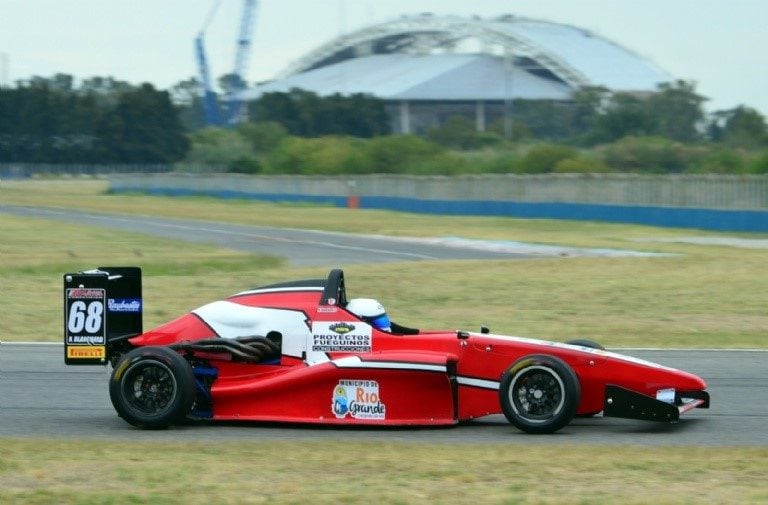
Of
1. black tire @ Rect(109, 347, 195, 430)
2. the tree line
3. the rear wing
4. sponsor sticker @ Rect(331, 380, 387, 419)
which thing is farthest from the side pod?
the tree line

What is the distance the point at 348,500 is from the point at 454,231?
3583 centimetres

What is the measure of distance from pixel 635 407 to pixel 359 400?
2.00 meters

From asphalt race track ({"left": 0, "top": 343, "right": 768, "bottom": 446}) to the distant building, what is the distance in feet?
385

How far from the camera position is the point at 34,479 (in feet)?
24.8

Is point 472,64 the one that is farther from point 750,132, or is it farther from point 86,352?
point 86,352

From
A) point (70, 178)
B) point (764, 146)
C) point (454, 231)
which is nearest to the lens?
point (454, 231)

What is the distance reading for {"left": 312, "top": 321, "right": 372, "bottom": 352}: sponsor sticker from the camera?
32.3ft

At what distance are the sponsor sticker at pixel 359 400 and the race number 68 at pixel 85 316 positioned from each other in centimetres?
200

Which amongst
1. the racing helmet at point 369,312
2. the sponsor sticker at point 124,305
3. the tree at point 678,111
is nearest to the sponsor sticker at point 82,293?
the sponsor sticker at point 124,305

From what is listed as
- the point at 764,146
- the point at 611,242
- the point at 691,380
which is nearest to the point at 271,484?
the point at 691,380

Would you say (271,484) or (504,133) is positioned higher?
(504,133)

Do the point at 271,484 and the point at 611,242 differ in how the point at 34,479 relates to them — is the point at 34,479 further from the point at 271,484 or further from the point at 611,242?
the point at 611,242

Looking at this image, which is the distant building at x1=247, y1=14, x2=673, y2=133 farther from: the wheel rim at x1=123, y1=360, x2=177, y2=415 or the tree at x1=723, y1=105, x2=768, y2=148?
the wheel rim at x1=123, y1=360, x2=177, y2=415

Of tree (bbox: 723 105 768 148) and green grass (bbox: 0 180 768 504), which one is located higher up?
tree (bbox: 723 105 768 148)
